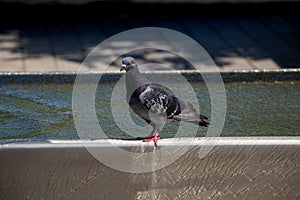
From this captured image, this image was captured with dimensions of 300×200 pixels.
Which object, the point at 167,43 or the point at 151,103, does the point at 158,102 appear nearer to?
the point at 151,103

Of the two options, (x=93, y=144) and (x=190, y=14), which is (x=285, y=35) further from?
(x=93, y=144)

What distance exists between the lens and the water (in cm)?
449

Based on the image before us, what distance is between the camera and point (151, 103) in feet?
12.3

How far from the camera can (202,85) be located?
5.30 m

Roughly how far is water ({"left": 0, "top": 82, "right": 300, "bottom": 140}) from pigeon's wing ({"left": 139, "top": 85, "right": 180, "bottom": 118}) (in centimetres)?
55

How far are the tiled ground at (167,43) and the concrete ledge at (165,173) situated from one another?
263 cm

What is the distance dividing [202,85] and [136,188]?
2.03 metres

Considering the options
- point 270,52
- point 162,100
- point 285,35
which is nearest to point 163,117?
point 162,100

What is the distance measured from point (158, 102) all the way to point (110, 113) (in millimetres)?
1126

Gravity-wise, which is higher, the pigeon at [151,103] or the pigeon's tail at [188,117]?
the pigeon at [151,103]

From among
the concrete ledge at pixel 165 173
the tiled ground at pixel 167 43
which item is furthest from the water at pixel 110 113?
the concrete ledge at pixel 165 173

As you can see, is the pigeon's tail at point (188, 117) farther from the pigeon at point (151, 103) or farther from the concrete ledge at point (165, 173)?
the concrete ledge at point (165, 173)

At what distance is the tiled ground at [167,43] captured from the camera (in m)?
6.14

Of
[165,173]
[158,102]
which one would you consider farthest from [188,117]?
[165,173]
